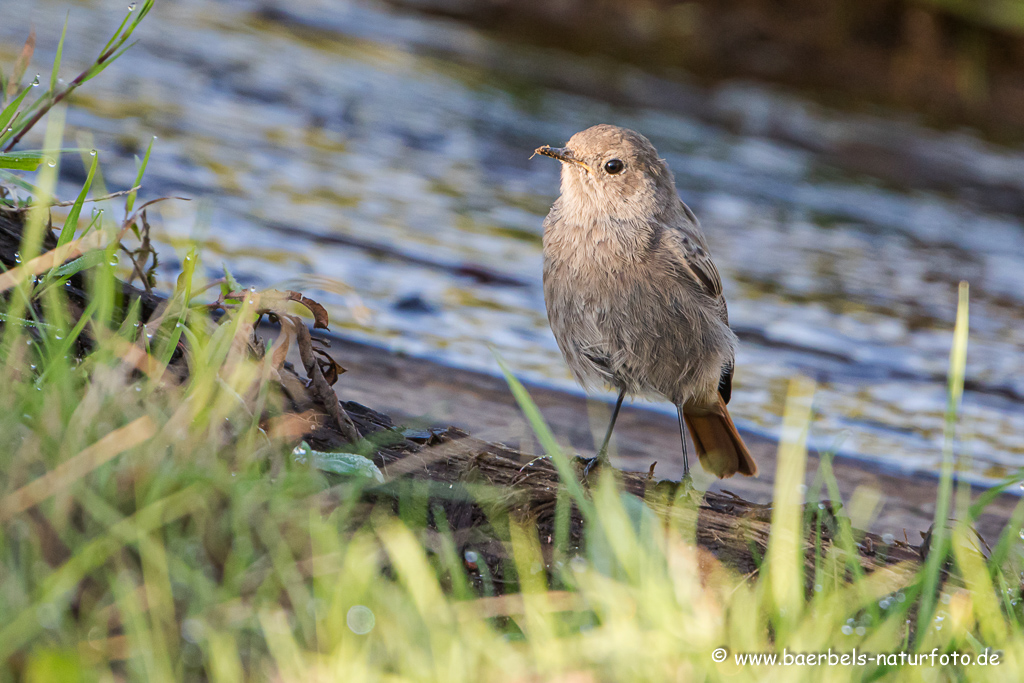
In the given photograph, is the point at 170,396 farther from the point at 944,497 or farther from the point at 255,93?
the point at 255,93

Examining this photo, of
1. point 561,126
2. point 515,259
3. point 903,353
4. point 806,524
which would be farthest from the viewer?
point 561,126

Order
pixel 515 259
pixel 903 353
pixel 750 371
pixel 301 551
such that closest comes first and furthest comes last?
pixel 301 551 → pixel 750 371 → pixel 903 353 → pixel 515 259

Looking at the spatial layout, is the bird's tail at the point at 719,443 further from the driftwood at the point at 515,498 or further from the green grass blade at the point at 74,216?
the green grass blade at the point at 74,216

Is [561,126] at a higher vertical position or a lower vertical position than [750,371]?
higher

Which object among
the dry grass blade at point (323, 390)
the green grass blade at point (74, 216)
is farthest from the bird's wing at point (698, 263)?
the green grass blade at point (74, 216)

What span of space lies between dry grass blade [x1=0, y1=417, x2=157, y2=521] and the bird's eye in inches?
96.3

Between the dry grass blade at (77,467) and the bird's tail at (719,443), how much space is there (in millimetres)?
2628

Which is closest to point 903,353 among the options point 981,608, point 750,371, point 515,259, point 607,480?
point 750,371

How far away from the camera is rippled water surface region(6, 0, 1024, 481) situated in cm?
578

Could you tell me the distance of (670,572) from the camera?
8.13ft

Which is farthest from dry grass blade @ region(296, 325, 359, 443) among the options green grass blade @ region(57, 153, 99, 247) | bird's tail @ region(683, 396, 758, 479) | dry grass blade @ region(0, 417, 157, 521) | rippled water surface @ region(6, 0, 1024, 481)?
bird's tail @ region(683, 396, 758, 479)

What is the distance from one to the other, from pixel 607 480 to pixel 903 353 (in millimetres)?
4740

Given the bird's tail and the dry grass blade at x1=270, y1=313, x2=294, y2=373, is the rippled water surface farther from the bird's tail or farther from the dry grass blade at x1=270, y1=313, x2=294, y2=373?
the bird's tail

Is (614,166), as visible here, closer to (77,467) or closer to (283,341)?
(283,341)
